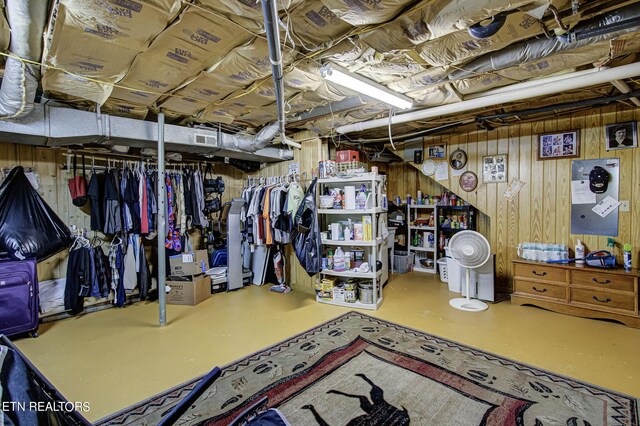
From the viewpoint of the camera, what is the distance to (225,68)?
2383mm

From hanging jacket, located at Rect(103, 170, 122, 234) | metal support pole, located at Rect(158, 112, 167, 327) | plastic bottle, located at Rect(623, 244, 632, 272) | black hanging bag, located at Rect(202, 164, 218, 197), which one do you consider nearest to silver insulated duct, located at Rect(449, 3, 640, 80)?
plastic bottle, located at Rect(623, 244, 632, 272)

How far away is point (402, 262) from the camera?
5719 mm

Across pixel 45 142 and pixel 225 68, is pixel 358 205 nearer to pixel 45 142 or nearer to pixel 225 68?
pixel 225 68

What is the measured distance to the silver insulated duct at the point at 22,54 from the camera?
1636mm

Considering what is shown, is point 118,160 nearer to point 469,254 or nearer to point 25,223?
point 25,223

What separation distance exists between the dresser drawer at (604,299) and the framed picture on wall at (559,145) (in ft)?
5.45

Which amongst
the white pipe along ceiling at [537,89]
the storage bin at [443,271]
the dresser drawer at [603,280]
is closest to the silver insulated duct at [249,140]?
the white pipe along ceiling at [537,89]

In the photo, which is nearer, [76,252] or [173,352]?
[173,352]

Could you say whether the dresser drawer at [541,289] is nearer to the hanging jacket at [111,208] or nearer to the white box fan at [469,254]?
the white box fan at [469,254]

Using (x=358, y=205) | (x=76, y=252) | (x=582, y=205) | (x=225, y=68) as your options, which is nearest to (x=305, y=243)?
(x=358, y=205)

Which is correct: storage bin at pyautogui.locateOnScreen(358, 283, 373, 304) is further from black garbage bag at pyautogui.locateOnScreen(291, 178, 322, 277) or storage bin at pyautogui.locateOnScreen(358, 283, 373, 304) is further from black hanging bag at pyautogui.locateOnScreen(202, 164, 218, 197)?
black hanging bag at pyautogui.locateOnScreen(202, 164, 218, 197)

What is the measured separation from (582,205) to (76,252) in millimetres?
6244

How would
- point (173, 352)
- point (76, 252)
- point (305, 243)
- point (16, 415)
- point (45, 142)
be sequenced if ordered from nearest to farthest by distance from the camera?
point (16, 415)
point (173, 352)
point (45, 142)
point (76, 252)
point (305, 243)

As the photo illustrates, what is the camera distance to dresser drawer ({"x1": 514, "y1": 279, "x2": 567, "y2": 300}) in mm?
3557
